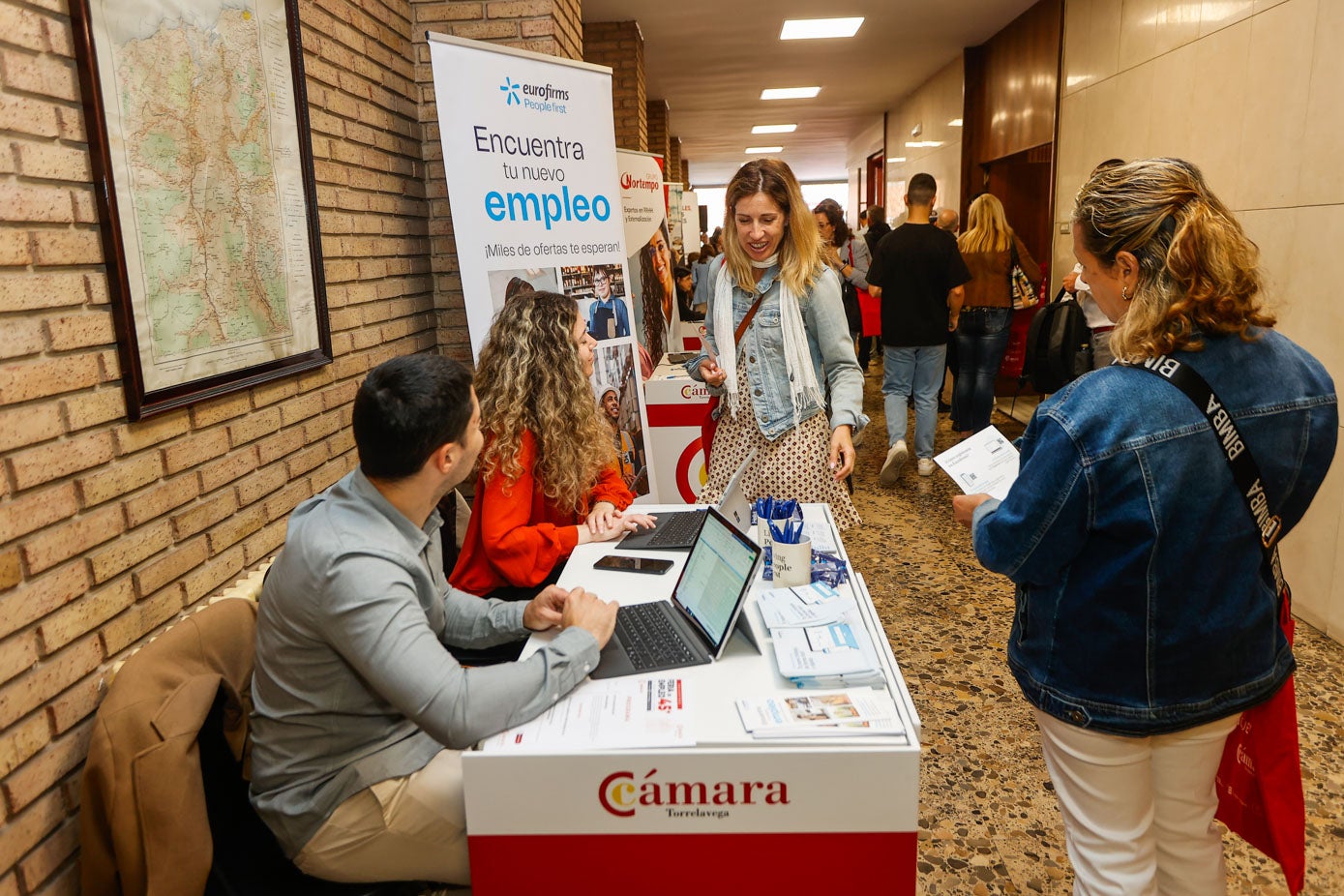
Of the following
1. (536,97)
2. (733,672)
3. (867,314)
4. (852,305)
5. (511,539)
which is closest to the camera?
(733,672)

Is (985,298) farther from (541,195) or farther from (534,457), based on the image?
(534,457)

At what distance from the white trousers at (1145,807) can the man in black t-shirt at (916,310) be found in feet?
12.4

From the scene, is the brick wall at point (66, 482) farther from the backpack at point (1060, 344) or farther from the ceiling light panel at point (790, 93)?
the ceiling light panel at point (790, 93)

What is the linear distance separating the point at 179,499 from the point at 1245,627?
2.01 m

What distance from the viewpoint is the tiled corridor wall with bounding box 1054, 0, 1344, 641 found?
303cm

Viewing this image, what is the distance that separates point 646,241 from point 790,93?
7.00m

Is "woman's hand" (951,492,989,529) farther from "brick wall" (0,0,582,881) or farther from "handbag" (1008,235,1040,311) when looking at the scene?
"handbag" (1008,235,1040,311)

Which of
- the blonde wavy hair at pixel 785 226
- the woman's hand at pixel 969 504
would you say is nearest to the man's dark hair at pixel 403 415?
the woman's hand at pixel 969 504

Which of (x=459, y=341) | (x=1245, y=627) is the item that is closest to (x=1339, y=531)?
(x=1245, y=627)

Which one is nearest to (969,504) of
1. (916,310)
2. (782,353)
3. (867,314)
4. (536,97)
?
(782,353)

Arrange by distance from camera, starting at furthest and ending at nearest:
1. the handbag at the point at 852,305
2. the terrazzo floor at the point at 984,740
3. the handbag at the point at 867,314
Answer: the handbag at the point at 867,314 → the handbag at the point at 852,305 → the terrazzo floor at the point at 984,740

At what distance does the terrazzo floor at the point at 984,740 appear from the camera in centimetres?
201

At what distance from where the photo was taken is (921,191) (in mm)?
5105

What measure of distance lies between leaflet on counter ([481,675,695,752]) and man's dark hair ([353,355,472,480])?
1.50 ft
